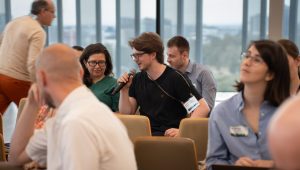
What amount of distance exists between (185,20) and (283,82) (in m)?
3.39

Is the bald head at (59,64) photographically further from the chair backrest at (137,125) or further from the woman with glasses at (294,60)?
the woman with glasses at (294,60)

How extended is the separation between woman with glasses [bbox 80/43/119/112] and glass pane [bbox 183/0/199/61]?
204 cm

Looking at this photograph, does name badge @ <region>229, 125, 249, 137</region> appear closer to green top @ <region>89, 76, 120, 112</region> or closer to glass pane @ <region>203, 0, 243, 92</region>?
green top @ <region>89, 76, 120, 112</region>

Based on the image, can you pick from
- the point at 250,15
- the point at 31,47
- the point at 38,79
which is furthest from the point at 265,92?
the point at 250,15

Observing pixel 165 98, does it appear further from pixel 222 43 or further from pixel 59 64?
pixel 222 43

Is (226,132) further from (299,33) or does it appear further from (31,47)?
(299,33)

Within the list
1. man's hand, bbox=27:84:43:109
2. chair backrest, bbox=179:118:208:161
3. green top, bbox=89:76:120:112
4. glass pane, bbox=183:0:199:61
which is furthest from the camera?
glass pane, bbox=183:0:199:61

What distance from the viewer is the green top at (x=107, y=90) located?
149 inches

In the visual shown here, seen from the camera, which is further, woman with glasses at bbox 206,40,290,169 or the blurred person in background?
the blurred person in background

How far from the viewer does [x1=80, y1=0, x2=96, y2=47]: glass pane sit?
5754 mm

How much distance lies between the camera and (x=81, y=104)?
1.79 meters


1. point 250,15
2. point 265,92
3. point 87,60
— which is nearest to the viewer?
point 265,92

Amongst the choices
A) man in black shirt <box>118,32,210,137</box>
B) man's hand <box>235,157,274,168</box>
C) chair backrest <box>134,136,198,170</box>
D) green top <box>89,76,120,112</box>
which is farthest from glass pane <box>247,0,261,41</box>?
man's hand <box>235,157,274,168</box>

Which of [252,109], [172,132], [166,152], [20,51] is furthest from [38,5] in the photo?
[252,109]
